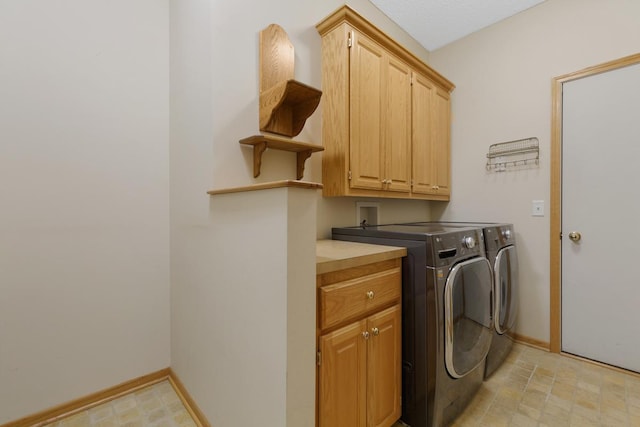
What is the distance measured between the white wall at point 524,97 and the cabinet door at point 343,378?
6.09 feet

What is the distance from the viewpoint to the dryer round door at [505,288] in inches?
70.2

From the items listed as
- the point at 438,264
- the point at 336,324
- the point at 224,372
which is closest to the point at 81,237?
the point at 224,372

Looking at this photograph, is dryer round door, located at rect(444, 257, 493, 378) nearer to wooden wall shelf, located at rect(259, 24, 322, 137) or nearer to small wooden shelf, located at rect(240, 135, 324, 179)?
small wooden shelf, located at rect(240, 135, 324, 179)

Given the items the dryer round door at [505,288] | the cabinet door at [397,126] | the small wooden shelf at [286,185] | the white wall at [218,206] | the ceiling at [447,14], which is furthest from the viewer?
the ceiling at [447,14]

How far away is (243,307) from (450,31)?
9.46 feet

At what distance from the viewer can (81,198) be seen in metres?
1.46

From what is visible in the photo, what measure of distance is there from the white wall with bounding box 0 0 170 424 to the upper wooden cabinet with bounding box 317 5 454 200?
3.40ft

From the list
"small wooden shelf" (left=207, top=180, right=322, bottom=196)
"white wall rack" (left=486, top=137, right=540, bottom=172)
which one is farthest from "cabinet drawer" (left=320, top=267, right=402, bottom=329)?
"white wall rack" (left=486, top=137, right=540, bottom=172)

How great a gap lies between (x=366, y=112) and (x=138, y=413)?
6.98ft

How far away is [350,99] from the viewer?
5.50 ft

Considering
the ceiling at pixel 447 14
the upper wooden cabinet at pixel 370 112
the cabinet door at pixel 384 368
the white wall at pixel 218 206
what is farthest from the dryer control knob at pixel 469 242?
the ceiling at pixel 447 14

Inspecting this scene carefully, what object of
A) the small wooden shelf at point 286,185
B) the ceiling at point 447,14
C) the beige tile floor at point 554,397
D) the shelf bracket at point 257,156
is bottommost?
the beige tile floor at point 554,397

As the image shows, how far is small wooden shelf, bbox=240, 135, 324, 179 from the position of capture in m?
1.36

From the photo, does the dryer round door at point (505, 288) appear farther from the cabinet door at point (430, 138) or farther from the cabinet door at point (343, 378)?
the cabinet door at point (343, 378)
